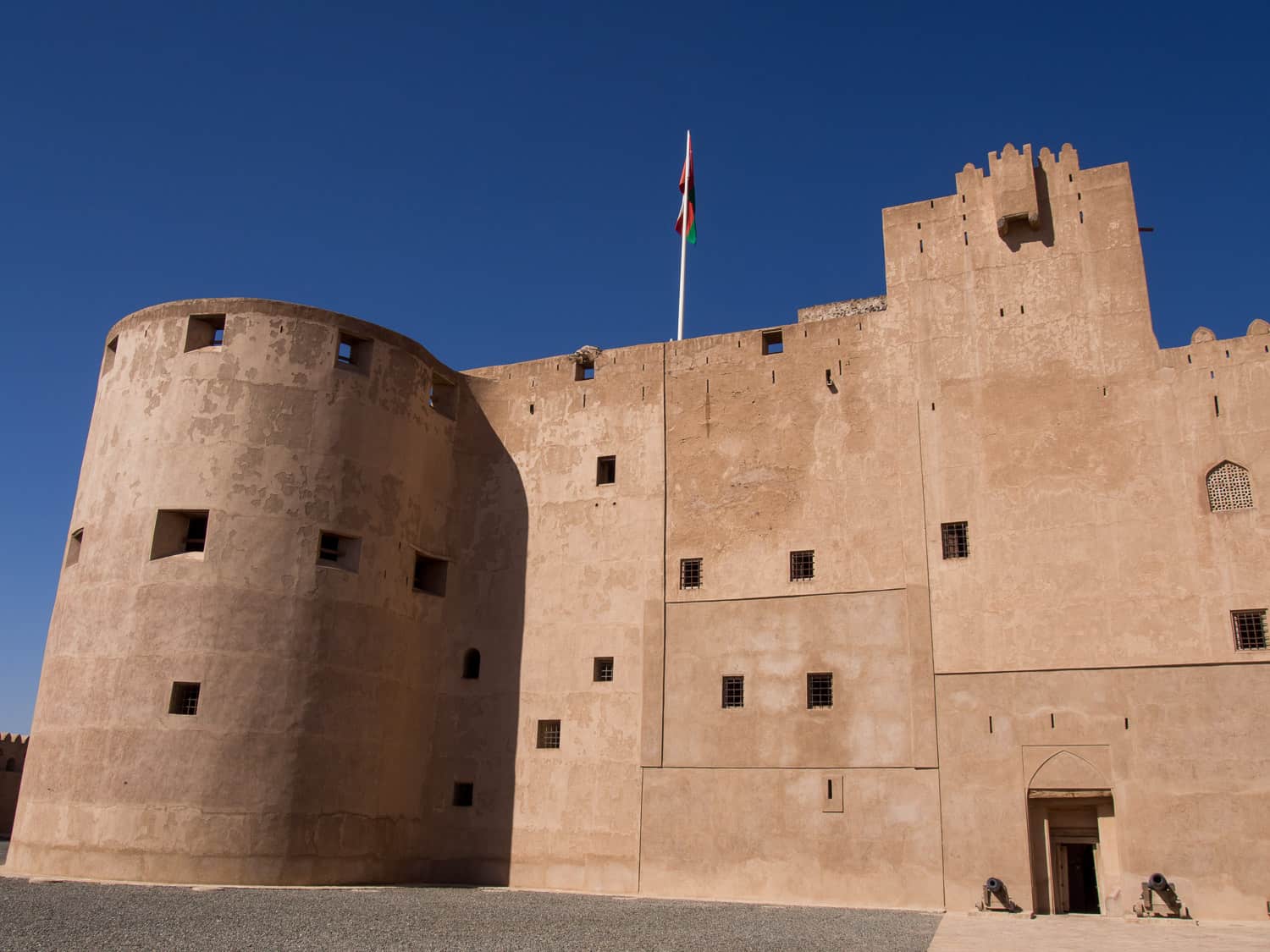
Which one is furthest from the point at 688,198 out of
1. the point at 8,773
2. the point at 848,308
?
the point at 8,773

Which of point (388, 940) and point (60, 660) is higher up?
point (60, 660)

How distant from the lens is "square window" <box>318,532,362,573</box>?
78.5ft

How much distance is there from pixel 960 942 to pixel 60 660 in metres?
18.3

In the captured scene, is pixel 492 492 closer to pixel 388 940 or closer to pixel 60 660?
pixel 60 660

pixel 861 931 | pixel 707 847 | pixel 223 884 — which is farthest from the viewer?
pixel 707 847

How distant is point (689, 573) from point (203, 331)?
1212 cm

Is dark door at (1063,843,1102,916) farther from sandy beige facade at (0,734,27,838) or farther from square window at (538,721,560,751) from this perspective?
sandy beige facade at (0,734,27,838)

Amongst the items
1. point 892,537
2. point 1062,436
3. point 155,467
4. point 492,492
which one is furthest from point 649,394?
point 155,467

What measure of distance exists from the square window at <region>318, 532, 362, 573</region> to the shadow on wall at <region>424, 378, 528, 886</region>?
319 cm

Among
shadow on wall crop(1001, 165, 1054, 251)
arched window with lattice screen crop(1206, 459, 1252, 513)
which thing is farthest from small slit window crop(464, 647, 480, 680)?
arched window with lattice screen crop(1206, 459, 1252, 513)

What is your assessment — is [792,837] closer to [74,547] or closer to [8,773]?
[74,547]

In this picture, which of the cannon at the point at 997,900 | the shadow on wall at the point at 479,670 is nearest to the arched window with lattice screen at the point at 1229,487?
the cannon at the point at 997,900

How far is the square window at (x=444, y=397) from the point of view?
2825 cm

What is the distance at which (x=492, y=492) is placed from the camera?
2748 cm
